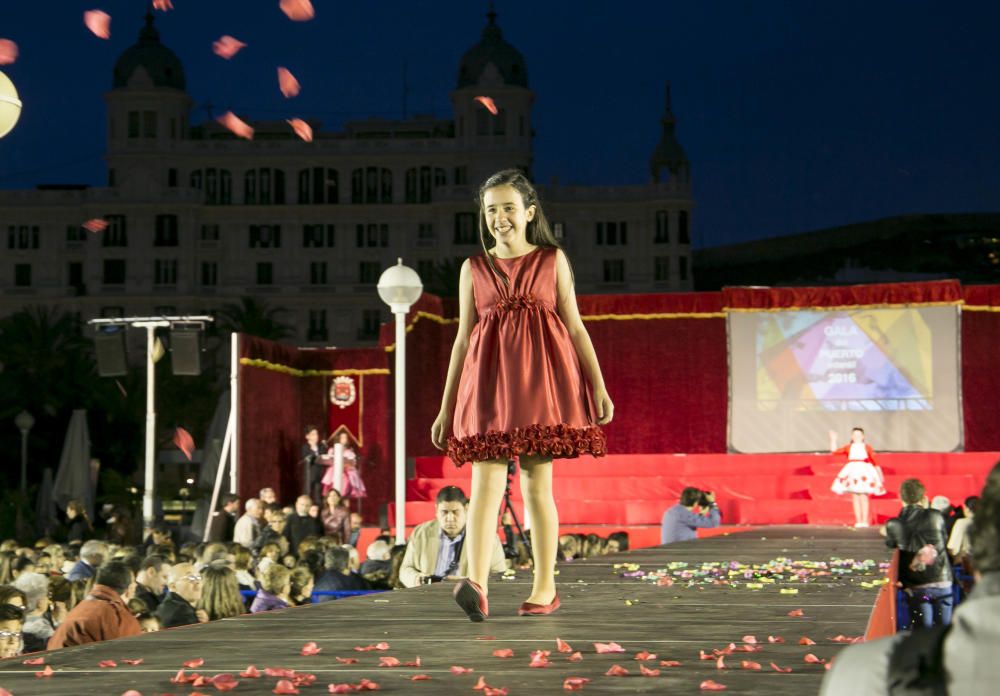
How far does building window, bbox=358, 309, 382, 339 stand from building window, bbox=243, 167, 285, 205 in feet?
23.2

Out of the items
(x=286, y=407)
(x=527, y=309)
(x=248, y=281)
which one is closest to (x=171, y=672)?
(x=527, y=309)

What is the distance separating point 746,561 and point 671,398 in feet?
50.3

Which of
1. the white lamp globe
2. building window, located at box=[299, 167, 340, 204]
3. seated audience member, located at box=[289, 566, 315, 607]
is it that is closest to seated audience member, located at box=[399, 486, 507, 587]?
seated audience member, located at box=[289, 566, 315, 607]

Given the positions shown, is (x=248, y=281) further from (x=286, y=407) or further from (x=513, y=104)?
(x=286, y=407)

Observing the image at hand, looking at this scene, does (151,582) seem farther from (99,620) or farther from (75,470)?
(75,470)

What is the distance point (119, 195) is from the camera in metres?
66.8

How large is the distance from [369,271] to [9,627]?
203 ft

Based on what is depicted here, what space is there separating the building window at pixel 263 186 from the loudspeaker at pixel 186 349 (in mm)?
51313

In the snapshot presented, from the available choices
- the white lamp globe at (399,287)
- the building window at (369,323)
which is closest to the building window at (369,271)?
the building window at (369,323)

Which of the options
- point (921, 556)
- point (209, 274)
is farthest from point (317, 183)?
point (921, 556)

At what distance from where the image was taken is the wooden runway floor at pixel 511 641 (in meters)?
3.03

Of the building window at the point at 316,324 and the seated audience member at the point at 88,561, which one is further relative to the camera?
the building window at the point at 316,324

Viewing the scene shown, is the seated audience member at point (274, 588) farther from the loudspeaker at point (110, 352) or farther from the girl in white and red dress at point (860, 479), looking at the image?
the loudspeaker at point (110, 352)

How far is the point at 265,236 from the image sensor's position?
6838 cm
